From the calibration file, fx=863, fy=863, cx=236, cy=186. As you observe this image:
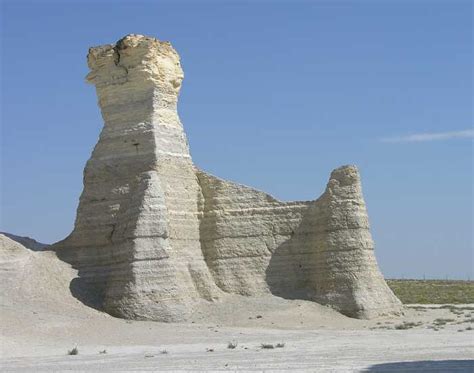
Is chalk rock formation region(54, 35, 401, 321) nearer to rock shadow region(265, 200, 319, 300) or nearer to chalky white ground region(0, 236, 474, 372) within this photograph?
rock shadow region(265, 200, 319, 300)

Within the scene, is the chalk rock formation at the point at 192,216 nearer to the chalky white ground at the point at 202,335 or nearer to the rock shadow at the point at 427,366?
the chalky white ground at the point at 202,335

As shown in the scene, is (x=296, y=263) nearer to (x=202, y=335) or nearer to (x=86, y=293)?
(x=202, y=335)

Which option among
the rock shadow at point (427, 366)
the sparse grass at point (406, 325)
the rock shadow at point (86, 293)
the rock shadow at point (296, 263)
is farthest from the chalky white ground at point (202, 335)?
the rock shadow at point (296, 263)

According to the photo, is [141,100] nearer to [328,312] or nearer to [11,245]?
[11,245]

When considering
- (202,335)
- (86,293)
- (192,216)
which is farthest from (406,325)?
(86,293)

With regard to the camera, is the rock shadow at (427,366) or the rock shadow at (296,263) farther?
the rock shadow at (296,263)

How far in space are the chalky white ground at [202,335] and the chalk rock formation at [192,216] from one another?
3.25 ft

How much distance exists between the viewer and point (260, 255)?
1283 inches

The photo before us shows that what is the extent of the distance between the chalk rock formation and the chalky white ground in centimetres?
99

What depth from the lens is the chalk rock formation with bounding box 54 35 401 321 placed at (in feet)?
102

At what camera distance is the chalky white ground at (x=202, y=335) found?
64.0 ft

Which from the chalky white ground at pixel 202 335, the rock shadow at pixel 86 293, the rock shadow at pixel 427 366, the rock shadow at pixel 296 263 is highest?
the rock shadow at pixel 296 263

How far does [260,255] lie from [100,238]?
19.8 ft

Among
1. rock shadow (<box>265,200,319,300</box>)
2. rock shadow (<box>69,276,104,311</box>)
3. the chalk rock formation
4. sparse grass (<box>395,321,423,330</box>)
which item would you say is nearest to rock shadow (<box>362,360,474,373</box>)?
sparse grass (<box>395,321,423,330</box>)
